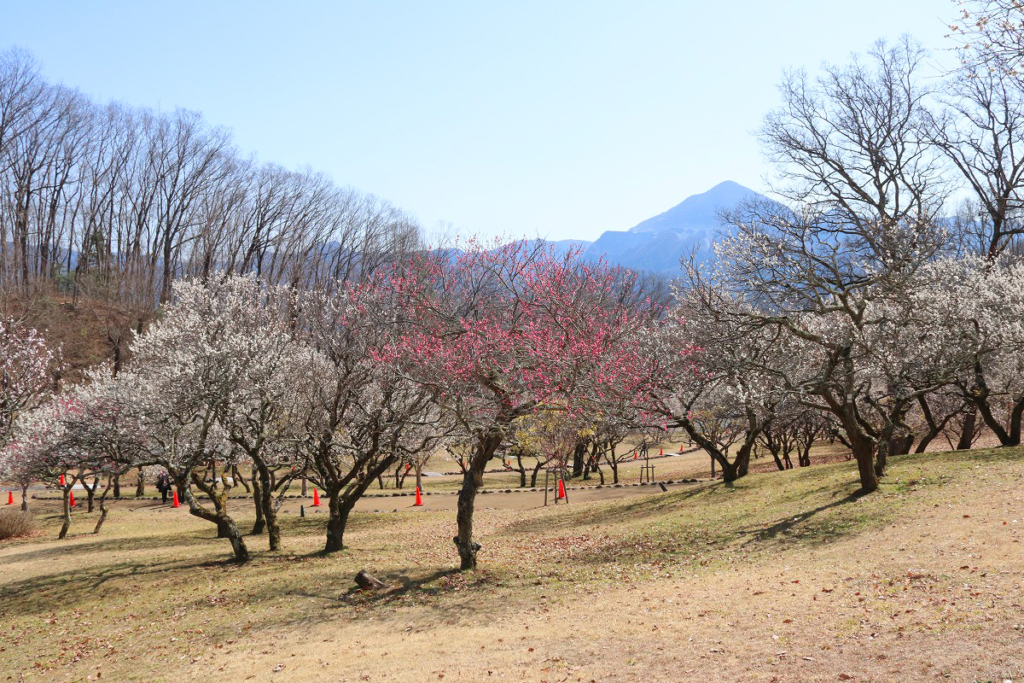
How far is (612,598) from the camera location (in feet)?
37.3

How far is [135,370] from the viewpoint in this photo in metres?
25.8

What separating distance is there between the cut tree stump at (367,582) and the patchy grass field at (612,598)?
1.03ft

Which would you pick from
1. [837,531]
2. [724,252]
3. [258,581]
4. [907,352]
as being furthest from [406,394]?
[907,352]

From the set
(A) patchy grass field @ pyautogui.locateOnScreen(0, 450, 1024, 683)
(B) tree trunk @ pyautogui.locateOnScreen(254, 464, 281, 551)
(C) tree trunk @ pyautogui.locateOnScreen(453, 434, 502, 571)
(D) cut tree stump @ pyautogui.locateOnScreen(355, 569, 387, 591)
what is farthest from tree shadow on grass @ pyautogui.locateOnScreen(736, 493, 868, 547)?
(B) tree trunk @ pyautogui.locateOnScreen(254, 464, 281, 551)

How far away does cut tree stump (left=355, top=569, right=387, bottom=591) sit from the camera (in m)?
13.8

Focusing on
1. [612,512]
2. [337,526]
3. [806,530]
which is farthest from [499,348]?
[612,512]

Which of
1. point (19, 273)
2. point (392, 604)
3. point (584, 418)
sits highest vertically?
point (19, 273)

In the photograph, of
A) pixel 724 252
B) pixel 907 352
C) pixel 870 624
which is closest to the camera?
pixel 870 624

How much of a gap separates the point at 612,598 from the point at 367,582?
17.0ft

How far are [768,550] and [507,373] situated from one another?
598 cm

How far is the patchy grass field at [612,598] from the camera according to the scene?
777 cm

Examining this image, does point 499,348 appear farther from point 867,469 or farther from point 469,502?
point 867,469

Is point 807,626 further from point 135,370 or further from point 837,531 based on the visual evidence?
point 135,370

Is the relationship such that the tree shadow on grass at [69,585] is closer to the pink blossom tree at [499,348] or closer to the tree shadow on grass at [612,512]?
the pink blossom tree at [499,348]
